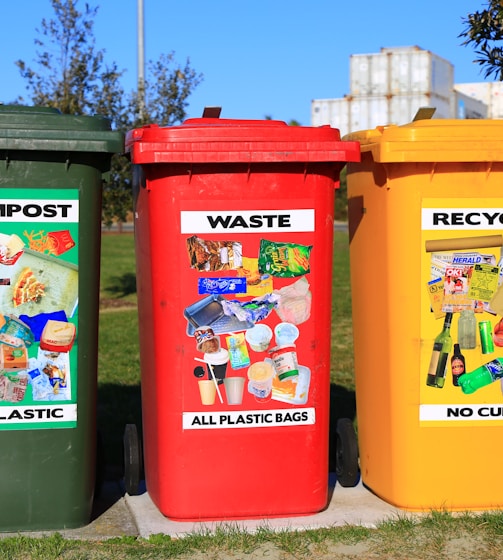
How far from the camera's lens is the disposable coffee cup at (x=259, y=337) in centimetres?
459

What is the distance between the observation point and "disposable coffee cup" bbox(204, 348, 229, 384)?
457 cm

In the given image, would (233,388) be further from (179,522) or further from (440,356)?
(440,356)

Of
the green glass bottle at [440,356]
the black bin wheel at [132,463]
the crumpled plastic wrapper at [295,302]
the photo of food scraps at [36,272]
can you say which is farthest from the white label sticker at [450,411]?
the photo of food scraps at [36,272]

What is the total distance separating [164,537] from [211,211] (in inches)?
61.4

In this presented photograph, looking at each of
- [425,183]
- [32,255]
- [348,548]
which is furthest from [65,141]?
[348,548]

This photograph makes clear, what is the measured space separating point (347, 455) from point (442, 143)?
1.78 metres

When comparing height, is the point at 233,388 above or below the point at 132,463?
above

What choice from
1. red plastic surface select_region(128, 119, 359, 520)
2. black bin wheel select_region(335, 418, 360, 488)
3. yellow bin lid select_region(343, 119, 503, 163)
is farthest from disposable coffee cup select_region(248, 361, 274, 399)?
yellow bin lid select_region(343, 119, 503, 163)

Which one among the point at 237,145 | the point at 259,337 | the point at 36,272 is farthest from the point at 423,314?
the point at 36,272

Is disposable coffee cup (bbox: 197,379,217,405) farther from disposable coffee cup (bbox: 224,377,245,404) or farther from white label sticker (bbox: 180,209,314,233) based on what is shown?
white label sticker (bbox: 180,209,314,233)

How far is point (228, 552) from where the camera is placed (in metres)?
4.30

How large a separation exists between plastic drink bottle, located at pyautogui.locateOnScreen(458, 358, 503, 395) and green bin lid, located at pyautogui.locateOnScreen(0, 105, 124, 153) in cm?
206

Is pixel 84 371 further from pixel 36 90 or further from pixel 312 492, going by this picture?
pixel 36 90

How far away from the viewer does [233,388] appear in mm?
4594
